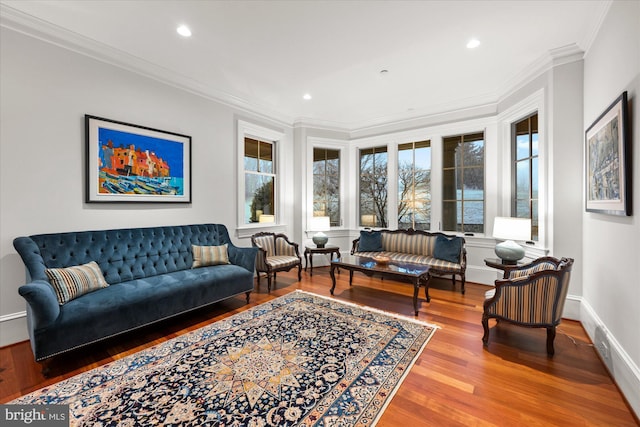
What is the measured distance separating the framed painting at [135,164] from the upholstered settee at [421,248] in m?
3.17

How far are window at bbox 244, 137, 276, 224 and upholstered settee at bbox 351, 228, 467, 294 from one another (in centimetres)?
188

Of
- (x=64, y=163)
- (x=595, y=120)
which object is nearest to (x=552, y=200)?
(x=595, y=120)

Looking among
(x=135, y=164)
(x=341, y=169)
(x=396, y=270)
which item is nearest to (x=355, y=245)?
(x=341, y=169)

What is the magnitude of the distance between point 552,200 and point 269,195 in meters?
4.25

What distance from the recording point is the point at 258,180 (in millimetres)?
5109

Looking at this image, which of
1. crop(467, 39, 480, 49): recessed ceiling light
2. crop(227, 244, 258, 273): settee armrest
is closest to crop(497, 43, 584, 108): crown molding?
crop(467, 39, 480, 49): recessed ceiling light

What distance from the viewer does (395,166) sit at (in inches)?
215

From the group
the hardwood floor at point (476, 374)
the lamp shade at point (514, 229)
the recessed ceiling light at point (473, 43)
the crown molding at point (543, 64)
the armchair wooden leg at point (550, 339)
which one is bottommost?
the hardwood floor at point (476, 374)

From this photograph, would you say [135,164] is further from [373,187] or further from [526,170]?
[526,170]

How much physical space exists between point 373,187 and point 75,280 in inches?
190

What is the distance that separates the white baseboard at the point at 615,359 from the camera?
1743 millimetres

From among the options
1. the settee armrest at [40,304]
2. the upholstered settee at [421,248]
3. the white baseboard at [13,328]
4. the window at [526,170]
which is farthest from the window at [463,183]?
the white baseboard at [13,328]

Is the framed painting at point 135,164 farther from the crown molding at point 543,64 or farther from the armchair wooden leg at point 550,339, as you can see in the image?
the crown molding at point 543,64

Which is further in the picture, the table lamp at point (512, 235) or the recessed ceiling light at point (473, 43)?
the table lamp at point (512, 235)
